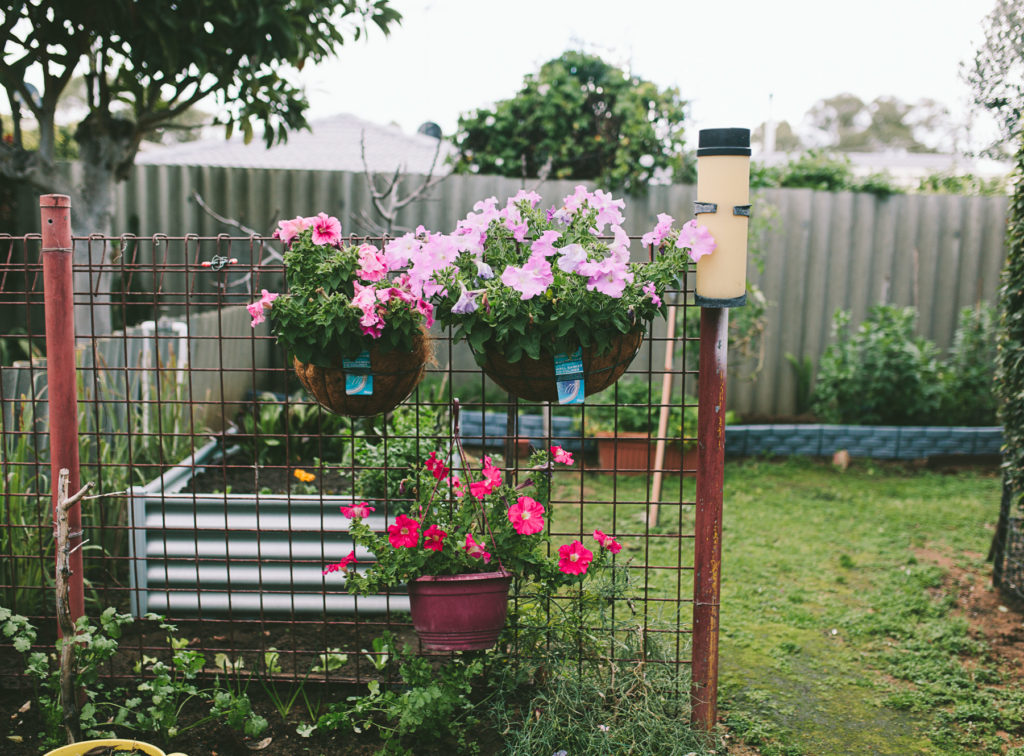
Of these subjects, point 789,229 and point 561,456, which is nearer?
point 561,456

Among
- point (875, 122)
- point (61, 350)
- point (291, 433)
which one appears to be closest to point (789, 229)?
point (291, 433)

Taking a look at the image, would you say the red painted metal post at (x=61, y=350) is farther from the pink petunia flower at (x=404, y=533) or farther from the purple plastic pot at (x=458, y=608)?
the purple plastic pot at (x=458, y=608)

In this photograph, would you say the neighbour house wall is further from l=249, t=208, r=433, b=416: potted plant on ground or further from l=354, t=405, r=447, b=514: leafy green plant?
l=249, t=208, r=433, b=416: potted plant on ground

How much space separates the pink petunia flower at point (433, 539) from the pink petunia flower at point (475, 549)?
0.28 feet

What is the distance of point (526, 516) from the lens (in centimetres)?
226

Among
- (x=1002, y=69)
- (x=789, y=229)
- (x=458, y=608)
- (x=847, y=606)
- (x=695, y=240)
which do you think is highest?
(x=1002, y=69)

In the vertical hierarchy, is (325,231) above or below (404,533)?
above

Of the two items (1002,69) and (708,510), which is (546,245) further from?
(1002,69)

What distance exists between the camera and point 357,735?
2.56 m

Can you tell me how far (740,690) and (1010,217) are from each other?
99.0 inches

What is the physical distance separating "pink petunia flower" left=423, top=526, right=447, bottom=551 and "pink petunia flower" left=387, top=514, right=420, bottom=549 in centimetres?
3

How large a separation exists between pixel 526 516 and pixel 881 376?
179 inches

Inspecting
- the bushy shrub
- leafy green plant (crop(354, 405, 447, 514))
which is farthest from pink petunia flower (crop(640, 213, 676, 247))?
the bushy shrub

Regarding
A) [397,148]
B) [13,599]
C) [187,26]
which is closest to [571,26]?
[397,148]
